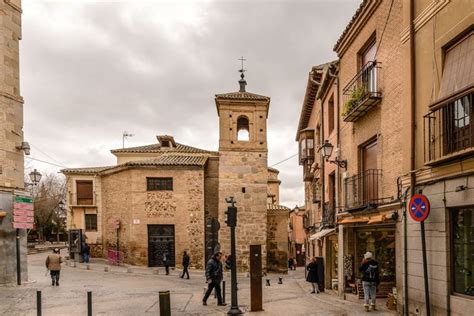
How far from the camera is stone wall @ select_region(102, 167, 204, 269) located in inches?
1092

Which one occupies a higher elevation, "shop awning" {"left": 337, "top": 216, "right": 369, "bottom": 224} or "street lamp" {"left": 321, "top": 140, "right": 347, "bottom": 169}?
"street lamp" {"left": 321, "top": 140, "right": 347, "bottom": 169}

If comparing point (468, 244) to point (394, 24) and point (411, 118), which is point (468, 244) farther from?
point (394, 24)

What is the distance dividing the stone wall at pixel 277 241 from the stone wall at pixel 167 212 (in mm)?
4876

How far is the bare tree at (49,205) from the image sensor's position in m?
54.1

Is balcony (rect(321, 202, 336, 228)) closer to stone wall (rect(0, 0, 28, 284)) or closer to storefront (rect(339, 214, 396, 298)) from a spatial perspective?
storefront (rect(339, 214, 396, 298))

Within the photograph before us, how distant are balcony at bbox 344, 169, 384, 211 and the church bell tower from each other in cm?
1482

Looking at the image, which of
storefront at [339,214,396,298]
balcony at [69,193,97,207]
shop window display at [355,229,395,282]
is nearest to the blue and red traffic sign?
storefront at [339,214,396,298]

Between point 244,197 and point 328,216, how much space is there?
11884 mm

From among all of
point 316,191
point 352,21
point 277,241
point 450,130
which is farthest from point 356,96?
point 277,241

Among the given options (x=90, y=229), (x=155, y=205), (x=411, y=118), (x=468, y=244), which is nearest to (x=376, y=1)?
(x=411, y=118)

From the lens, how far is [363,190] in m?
12.4

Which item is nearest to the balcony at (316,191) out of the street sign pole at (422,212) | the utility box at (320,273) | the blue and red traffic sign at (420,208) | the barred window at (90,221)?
the utility box at (320,273)

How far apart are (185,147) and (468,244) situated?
3252 cm

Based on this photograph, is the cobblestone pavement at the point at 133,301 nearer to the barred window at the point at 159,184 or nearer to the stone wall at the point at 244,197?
the stone wall at the point at 244,197
